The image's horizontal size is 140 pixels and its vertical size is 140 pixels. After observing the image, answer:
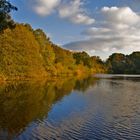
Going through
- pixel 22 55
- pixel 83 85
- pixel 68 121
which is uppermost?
pixel 22 55

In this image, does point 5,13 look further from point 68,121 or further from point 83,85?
point 83,85

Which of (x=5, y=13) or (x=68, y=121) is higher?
(x=5, y=13)

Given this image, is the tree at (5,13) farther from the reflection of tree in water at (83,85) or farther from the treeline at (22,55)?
the treeline at (22,55)

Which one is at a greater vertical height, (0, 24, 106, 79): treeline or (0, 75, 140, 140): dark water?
(0, 24, 106, 79): treeline

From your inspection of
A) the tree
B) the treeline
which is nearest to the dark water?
the tree

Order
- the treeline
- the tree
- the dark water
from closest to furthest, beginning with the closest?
1. the dark water
2. the tree
3. the treeline

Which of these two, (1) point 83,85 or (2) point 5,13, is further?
(1) point 83,85

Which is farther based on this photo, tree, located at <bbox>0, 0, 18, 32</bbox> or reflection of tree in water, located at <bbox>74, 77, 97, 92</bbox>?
reflection of tree in water, located at <bbox>74, 77, 97, 92</bbox>

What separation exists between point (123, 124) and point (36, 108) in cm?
1134

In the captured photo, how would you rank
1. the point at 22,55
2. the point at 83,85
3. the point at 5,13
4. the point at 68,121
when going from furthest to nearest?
the point at 22,55, the point at 83,85, the point at 5,13, the point at 68,121

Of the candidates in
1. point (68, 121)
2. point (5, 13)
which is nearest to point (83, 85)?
point (5, 13)

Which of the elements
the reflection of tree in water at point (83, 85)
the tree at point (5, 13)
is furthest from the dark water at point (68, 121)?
the reflection of tree in water at point (83, 85)

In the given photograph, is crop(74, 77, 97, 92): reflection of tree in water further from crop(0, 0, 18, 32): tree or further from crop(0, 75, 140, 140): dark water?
crop(0, 0, 18, 32): tree

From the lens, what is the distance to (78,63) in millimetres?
178250
